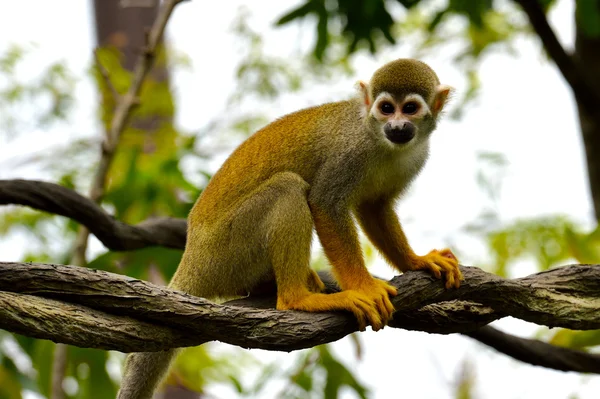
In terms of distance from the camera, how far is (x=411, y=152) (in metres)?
Result: 4.43

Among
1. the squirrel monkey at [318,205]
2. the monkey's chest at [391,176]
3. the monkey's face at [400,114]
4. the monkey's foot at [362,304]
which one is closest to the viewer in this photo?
the monkey's foot at [362,304]

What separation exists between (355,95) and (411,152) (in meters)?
0.55

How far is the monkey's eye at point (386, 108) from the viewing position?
4.25 metres

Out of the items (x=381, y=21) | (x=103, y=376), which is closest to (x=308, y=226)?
(x=103, y=376)

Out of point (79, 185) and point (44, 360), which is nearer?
point (44, 360)

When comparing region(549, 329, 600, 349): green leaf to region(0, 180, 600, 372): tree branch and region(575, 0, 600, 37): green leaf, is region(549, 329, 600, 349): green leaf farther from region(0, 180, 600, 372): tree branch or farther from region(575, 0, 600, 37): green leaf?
region(575, 0, 600, 37): green leaf

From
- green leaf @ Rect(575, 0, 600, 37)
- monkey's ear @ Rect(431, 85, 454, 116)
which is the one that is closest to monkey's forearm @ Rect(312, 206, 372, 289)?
monkey's ear @ Rect(431, 85, 454, 116)

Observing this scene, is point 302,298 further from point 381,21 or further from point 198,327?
point 381,21

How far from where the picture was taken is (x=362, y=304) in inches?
139

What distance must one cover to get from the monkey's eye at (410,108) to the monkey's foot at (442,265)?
846 mm

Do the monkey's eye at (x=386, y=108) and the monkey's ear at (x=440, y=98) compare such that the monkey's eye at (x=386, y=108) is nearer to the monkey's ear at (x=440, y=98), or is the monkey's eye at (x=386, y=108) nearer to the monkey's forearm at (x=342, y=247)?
the monkey's ear at (x=440, y=98)

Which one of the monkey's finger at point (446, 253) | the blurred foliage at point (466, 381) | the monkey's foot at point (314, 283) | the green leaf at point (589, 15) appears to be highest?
the green leaf at point (589, 15)

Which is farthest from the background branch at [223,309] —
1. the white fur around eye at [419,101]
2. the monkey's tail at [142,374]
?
the white fur around eye at [419,101]

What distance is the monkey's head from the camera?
417 cm
